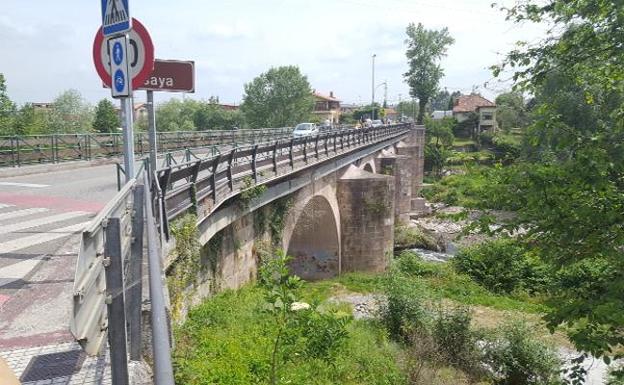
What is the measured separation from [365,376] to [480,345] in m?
5.61

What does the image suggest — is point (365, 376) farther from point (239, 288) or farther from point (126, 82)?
point (126, 82)

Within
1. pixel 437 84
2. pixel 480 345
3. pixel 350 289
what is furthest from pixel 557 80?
pixel 437 84

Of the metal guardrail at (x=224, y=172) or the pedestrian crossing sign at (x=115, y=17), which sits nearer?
the pedestrian crossing sign at (x=115, y=17)

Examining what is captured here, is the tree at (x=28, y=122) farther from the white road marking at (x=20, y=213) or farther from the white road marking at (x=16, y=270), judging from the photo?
the white road marking at (x=16, y=270)

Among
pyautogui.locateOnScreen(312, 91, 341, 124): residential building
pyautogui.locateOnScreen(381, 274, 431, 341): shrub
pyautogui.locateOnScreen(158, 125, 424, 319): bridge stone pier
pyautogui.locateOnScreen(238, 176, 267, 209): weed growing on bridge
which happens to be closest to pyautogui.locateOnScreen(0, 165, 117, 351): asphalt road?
pyautogui.locateOnScreen(158, 125, 424, 319): bridge stone pier

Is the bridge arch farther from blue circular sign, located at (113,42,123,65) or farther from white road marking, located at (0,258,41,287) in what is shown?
blue circular sign, located at (113,42,123,65)

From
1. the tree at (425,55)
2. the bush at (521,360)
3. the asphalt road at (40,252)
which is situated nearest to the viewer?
the asphalt road at (40,252)

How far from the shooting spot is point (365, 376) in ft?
30.1

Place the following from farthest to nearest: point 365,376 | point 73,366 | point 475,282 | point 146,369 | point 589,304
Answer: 1. point 475,282
2. point 365,376
3. point 589,304
4. point 73,366
5. point 146,369

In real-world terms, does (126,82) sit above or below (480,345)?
above

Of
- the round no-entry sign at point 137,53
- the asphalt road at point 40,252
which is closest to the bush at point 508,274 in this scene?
the asphalt road at point 40,252

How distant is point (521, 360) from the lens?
11.8m

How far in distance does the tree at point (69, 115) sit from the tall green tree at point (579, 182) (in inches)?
1897

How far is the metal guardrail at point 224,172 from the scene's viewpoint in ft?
22.7
